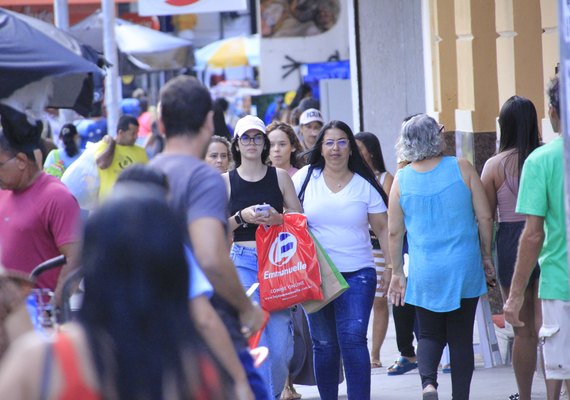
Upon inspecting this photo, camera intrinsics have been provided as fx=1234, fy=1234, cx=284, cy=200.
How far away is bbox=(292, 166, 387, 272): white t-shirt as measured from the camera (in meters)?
7.46

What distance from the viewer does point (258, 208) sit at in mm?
7055

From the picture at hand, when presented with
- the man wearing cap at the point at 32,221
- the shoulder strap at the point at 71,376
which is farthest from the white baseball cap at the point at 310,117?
the shoulder strap at the point at 71,376

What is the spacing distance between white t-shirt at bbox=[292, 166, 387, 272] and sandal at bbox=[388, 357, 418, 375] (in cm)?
191

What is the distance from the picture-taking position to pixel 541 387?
8.15m

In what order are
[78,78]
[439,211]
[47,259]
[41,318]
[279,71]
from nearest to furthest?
[41,318], [47,259], [439,211], [78,78], [279,71]

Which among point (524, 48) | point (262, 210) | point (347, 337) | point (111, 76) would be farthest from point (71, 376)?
point (111, 76)

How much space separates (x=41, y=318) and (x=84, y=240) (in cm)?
247

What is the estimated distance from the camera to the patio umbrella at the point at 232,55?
28312 mm

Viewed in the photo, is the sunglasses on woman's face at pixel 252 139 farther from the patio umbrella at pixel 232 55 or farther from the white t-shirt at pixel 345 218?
the patio umbrella at pixel 232 55

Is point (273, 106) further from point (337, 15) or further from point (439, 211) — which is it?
point (439, 211)

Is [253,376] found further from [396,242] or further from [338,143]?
[338,143]

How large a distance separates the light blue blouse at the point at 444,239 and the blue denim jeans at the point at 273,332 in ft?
2.57

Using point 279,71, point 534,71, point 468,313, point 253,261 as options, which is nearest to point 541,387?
point 468,313

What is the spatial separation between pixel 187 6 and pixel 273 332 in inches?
296
